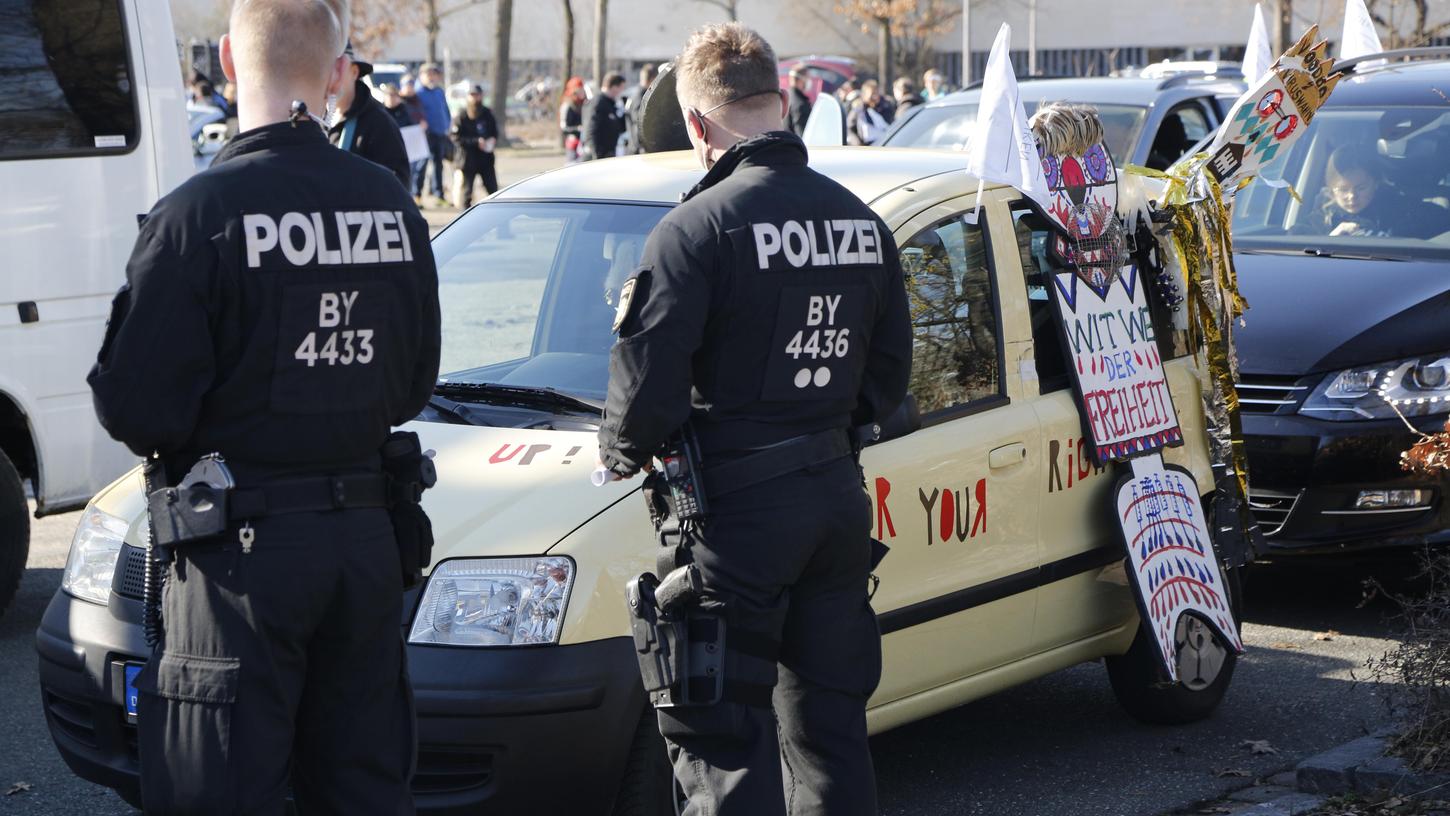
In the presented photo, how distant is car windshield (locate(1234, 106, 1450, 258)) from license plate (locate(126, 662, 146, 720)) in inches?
193

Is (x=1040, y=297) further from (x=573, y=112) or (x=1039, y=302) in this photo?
(x=573, y=112)

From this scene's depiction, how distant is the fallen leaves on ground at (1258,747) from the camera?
16.7ft

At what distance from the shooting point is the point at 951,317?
15.1 ft

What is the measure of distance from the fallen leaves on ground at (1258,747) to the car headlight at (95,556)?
320 centimetres

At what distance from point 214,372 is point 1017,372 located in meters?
2.44

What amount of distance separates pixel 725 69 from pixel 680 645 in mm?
1136

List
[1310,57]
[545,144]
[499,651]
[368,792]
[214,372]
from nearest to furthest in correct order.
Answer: [214,372]
[368,792]
[499,651]
[1310,57]
[545,144]

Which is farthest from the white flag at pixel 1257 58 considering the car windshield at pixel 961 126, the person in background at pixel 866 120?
the person in background at pixel 866 120

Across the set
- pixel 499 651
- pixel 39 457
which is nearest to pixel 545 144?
pixel 39 457

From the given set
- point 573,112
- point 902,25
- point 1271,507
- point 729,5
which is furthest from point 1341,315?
point 729,5

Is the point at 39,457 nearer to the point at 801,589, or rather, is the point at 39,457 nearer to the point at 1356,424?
the point at 801,589

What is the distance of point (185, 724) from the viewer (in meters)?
2.88

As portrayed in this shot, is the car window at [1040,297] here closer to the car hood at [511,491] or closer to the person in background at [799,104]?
the car hood at [511,491]

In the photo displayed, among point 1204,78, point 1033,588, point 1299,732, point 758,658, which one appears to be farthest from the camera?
point 1204,78
